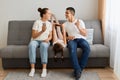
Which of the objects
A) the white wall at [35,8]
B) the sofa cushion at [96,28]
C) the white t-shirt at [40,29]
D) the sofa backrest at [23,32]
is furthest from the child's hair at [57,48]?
the white wall at [35,8]

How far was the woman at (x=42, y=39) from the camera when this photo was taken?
11.0 ft

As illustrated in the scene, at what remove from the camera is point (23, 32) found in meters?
4.00

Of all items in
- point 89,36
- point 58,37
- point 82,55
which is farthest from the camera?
point 89,36

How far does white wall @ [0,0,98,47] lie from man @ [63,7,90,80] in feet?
2.43

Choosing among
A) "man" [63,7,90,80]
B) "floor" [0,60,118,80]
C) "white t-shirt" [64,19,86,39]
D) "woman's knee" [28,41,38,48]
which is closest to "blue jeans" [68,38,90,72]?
"man" [63,7,90,80]

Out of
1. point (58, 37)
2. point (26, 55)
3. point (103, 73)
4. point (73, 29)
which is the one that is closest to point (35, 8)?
point (58, 37)

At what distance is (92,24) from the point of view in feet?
13.4

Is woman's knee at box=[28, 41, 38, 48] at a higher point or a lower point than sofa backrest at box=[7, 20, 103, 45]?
lower

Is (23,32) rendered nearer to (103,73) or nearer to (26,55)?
(26,55)

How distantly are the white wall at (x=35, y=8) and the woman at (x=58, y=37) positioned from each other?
512 millimetres

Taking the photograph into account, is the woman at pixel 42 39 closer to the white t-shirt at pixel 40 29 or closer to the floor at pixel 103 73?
the white t-shirt at pixel 40 29

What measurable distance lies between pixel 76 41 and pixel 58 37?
35 centimetres

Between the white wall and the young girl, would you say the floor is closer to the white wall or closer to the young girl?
the young girl

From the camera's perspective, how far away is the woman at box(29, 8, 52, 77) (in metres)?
3.35
